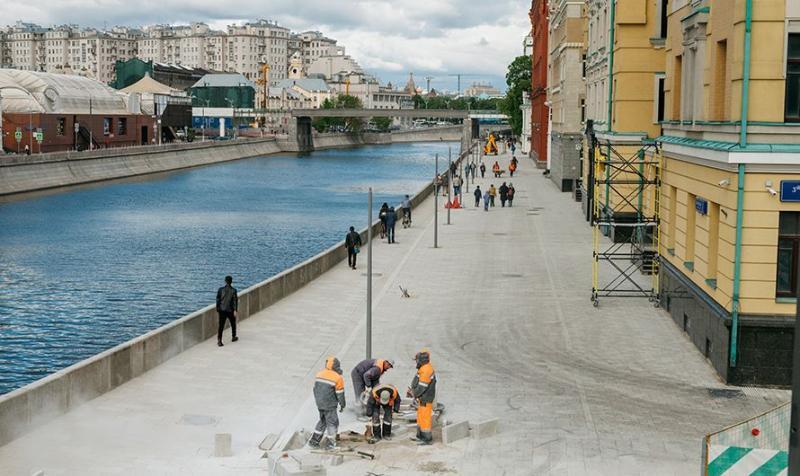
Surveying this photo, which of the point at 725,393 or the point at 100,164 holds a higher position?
the point at 100,164

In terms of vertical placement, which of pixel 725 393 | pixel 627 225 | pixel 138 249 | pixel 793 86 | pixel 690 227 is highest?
pixel 793 86

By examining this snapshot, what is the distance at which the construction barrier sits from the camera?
12.6 meters

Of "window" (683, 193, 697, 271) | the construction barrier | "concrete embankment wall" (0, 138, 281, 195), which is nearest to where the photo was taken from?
the construction barrier

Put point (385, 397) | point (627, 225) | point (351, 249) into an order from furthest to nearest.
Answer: point (351, 249) < point (627, 225) < point (385, 397)

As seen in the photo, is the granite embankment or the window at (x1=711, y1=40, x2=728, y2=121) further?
the granite embankment

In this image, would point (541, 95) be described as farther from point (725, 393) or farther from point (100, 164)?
point (725, 393)

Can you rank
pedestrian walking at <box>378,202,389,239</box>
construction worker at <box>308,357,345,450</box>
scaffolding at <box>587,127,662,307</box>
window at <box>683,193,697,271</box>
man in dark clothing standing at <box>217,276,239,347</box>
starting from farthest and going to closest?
pedestrian walking at <box>378,202,389,239</box> < scaffolding at <box>587,127,662,307</box> < window at <box>683,193,697,271</box> < man in dark clothing standing at <box>217,276,239,347</box> < construction worker at <box>308,357,345,450</box>

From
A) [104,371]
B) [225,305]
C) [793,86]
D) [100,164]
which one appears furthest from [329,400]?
[100,164]

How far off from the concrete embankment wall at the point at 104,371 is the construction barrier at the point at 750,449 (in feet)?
34.0

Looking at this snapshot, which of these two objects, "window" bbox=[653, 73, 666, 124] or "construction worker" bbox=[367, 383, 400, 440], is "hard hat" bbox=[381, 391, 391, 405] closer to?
"construction worker" bbox=[367, 383, 400, 440]

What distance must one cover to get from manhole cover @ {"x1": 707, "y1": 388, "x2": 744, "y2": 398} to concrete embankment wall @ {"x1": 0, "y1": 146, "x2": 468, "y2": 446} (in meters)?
11.0

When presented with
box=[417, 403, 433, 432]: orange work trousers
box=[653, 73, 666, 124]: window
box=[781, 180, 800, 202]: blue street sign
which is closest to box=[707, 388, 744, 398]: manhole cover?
box=[781, 180, 800, 202]: blue street sign

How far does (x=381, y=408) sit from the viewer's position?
17375mm

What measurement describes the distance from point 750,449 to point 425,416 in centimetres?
560
